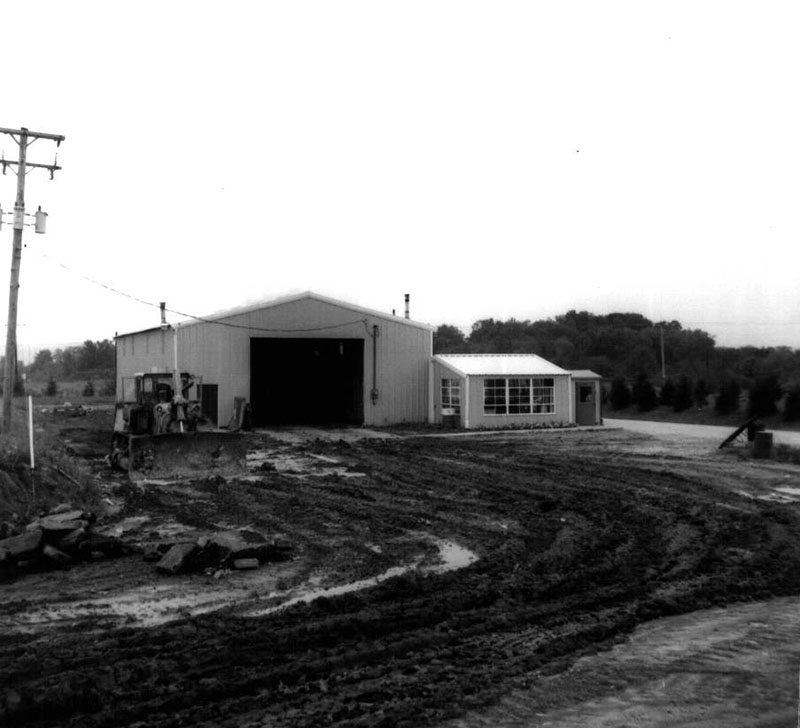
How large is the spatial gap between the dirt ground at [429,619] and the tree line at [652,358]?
8.94 metres

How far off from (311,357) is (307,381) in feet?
9.97

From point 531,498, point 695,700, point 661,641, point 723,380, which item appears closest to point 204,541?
point 661,641

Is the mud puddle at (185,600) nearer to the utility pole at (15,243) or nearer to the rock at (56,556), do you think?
the rock at (56,556)

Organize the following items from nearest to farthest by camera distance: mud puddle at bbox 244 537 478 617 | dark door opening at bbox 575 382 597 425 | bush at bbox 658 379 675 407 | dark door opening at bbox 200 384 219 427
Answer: mud puddle at bbox 244 537 478 617
dark door opening at bbox 200 384 219 427
dark door opening at bbox 575 382 597 425
bush at bbox 658 379 675 407

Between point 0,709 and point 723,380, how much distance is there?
4042 centimetres

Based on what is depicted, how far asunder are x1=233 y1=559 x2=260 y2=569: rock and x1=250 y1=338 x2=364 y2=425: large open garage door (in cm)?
2574

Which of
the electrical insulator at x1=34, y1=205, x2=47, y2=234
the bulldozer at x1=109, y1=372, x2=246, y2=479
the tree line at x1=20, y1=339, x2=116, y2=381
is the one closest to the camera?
the bulldozer at x1=109, y1=372, x2=246, y2=479

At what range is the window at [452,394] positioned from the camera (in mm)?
36344

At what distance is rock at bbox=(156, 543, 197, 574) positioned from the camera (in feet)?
31.8

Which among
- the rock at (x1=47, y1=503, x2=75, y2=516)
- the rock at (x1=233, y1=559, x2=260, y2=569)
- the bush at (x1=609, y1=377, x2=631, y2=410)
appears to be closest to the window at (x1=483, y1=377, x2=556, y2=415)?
the bush at (x1=609, y1=377, x2=631, y2=410)

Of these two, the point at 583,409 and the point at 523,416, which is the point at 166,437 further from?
the point at 583,409

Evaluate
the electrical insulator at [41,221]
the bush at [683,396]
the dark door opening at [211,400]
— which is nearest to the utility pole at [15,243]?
the electrical insulator at [41,221]

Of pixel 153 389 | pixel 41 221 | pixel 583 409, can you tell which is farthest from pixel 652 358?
pixel 41 221

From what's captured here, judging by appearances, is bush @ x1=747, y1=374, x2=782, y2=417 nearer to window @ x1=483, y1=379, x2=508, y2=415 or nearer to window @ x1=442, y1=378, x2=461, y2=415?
window @ x1=483, y1=379, x2=508, y2=415
